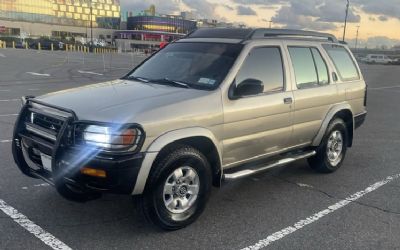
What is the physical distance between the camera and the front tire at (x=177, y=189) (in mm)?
3855

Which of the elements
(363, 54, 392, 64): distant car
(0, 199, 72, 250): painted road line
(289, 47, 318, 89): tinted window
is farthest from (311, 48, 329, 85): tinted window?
(363, 54, 392, 64): distant car

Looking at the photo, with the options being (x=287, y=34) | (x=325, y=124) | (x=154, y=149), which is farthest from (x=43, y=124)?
(x=325, y=124)

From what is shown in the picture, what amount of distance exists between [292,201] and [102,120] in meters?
2.50

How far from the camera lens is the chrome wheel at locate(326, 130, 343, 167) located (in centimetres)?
611

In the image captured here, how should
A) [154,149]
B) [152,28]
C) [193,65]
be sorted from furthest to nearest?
[152,28]
[193,65]
[154,149]

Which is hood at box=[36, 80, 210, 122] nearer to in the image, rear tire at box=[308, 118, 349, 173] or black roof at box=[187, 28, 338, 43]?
black roof at box=[187, 28, 338, 43]

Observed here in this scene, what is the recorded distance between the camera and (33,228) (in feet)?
13.1

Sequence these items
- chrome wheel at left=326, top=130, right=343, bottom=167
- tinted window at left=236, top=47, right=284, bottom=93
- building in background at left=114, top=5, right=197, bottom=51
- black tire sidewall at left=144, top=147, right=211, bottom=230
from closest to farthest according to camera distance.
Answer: black tire sidewall at left=144, top=147, right=211, bottom=230, tinted window at left=236, top=47, right=284, bottom=93, chrome wheel at left=326, top=130, right=343, bottom=167, building in background at left=114, top=5, right=197, bottom=51

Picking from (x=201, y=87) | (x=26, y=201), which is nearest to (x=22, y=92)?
(x=26, y=201)

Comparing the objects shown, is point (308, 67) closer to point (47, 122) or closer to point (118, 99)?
point (118, 99)

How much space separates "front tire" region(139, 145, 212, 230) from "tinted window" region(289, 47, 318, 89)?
1891 mm

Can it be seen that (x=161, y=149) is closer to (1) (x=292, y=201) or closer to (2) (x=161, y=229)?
(2) (x=161, y=229)

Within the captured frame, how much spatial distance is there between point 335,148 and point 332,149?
9 cm

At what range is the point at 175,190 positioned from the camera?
4105 mm
